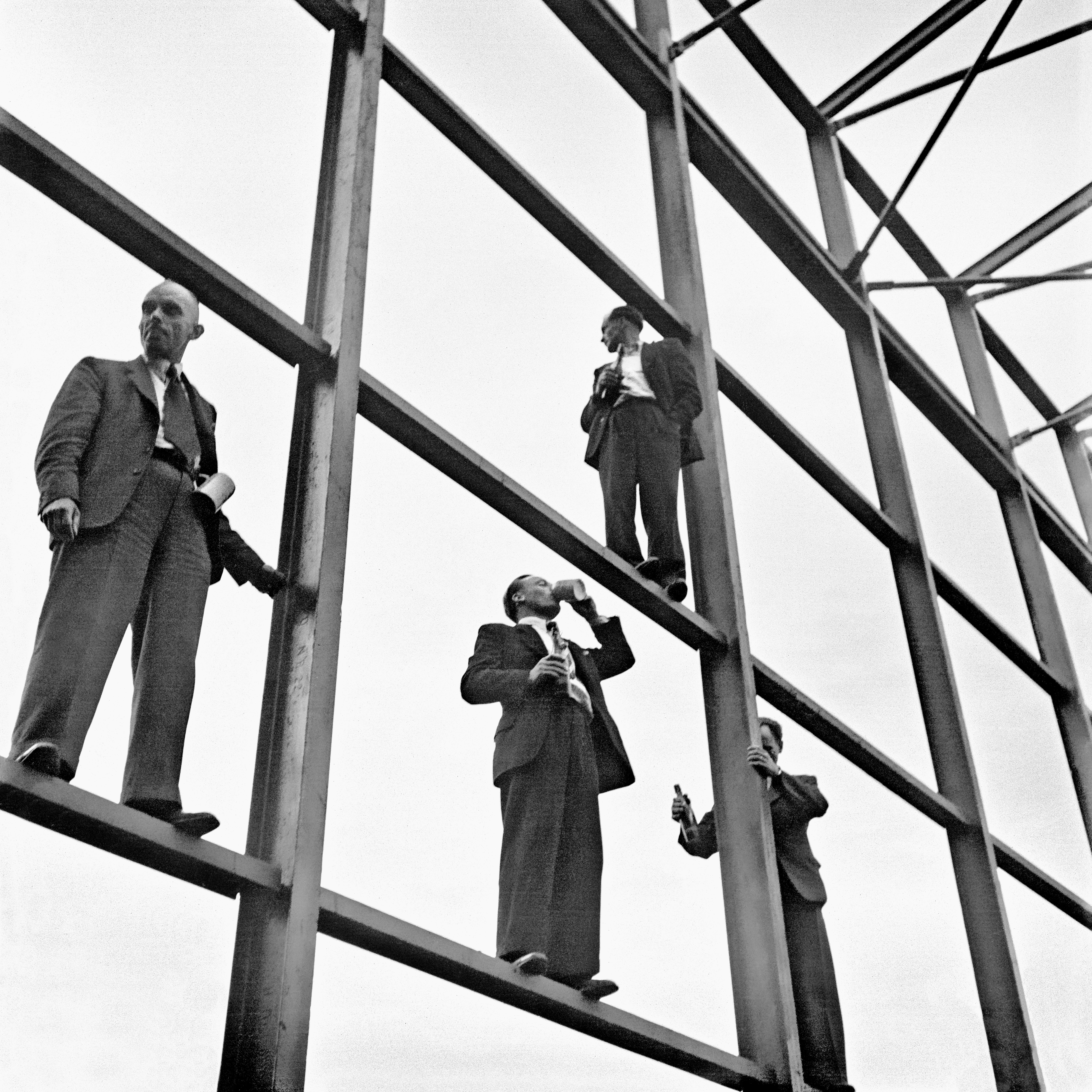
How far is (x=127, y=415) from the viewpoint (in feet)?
13.7

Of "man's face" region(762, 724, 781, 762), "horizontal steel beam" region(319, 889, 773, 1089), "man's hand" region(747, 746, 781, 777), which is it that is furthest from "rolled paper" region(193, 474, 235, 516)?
"man's face" region(762, 724, 781, 762)

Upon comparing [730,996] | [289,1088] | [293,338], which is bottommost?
[289,1088]

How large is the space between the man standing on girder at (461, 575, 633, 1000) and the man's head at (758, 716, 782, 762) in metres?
1.01

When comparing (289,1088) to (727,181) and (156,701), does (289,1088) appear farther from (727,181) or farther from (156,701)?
(727,181)

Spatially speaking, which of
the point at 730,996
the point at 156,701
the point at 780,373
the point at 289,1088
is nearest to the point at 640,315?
the point at 780,373

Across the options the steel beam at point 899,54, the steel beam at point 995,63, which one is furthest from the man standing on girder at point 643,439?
the steel beam at point 899,54

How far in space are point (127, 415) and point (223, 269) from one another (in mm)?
872

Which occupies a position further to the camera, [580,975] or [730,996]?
[730,996]

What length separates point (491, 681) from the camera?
507 centimetres

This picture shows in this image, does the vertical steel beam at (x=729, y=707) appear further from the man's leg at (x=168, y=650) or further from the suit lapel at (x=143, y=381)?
the suit lapel at (x=143, y=381)

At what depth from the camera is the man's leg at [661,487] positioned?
6266mm

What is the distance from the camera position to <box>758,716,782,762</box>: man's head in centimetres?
616

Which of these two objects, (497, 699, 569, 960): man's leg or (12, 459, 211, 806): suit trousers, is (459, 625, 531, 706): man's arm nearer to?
(497, 699, 569, 960): man's leg

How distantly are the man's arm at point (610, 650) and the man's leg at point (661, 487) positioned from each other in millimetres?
651
